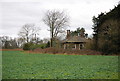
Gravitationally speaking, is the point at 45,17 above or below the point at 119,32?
above

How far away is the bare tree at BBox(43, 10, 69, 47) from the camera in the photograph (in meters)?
44.2

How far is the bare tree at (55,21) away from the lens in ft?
145

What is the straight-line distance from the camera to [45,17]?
45.2 m

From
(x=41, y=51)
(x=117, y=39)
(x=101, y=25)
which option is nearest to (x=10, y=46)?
(x=41, y=51)

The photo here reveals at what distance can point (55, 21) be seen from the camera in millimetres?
44438

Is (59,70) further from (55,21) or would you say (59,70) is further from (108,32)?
(55,21)

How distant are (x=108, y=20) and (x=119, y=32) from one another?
13.6 feet

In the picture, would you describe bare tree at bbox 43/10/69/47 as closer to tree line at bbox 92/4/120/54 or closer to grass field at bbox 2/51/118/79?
tree line at bbox 92/4/120/54

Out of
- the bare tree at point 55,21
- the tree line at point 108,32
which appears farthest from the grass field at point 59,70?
the bare tree at point 55,21

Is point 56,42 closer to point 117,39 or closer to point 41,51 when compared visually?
point 41,51

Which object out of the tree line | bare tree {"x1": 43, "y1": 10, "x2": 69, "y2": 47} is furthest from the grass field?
bare tree {"x1": 43, "y1": 10, "x2": 69, "y2": 47}

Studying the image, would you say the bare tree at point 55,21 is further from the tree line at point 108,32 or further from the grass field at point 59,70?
the grass field at point 59,70

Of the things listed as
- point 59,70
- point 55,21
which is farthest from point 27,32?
point 59,70

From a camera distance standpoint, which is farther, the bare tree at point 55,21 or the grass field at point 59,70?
the bare tree at point 55,21
